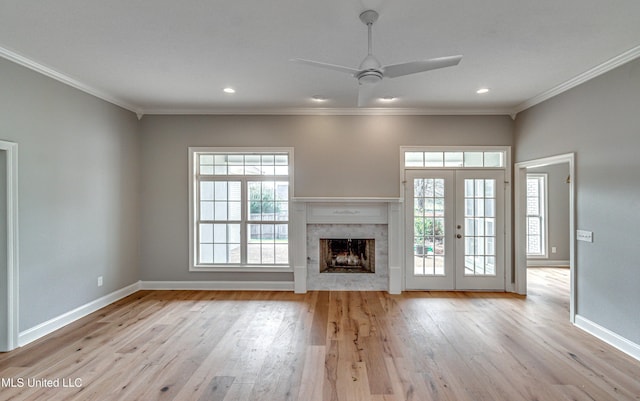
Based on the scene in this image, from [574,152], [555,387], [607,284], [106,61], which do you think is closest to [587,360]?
[555,387]

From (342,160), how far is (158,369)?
356 centimetres

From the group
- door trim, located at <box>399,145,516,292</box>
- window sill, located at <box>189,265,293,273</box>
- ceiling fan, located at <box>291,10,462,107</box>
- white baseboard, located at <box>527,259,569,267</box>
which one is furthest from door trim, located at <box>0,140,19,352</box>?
white baseboard, located at <box>527,259,569,267</box>

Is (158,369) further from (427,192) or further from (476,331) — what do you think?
(427,192)

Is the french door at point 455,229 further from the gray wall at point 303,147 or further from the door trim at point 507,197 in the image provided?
the gray wall at point 303,147

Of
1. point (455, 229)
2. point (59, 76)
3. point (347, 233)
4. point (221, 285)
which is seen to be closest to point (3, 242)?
point (59, 76)

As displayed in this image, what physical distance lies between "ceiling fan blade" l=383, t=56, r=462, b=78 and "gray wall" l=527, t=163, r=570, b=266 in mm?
5866

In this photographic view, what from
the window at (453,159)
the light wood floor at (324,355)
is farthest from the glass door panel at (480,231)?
the light wood floor at (324,355)

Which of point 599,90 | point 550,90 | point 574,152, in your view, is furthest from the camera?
point 550,90

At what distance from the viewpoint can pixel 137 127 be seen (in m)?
4.75

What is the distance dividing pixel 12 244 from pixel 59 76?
77.2 inches

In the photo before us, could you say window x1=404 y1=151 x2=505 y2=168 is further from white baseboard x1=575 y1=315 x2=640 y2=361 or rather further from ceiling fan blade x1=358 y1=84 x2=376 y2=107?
white baseboard x1=575 y1=315 x2=640 y2=361

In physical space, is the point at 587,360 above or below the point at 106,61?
below

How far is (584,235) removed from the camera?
11.1 feet

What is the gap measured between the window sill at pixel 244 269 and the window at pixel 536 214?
18.8ft
